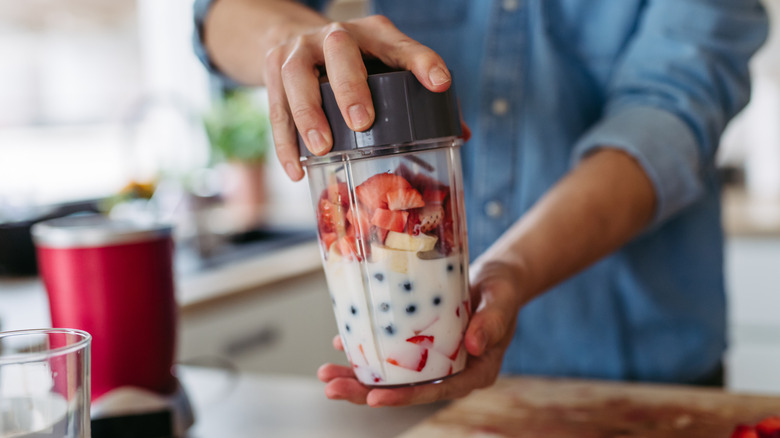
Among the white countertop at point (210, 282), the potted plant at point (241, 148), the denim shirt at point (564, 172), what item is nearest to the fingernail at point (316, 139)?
the denim shirt at point (564, 172)

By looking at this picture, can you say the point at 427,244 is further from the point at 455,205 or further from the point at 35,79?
the point at 35,79

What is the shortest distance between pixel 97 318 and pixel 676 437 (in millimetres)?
565

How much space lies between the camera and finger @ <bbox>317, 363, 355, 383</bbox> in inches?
22.4

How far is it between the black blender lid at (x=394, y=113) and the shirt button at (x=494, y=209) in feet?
1.67

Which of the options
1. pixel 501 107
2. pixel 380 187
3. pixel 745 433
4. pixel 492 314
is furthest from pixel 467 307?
pixel 501 107

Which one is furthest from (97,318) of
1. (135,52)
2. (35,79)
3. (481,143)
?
(135,52)

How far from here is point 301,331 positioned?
1.69m

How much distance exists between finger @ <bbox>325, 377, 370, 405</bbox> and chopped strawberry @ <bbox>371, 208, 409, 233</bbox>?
0.14m

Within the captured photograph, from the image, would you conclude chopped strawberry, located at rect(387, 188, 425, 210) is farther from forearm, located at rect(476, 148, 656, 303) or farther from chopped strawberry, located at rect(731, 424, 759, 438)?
chopped strawberry, located at rect(731, 424, 759, 438)

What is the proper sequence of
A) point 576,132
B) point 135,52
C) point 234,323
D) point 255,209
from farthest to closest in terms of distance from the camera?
1. point 255,209
2. point 135,52
3. point 234,323
4. point 576,132

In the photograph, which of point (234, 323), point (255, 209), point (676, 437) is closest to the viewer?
point (676, 437)

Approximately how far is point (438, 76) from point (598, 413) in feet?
1.48

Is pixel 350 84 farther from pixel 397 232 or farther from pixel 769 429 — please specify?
pixel 769 429

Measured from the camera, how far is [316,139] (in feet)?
1.56
